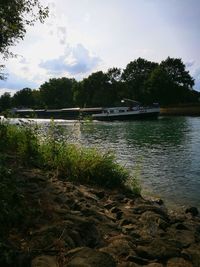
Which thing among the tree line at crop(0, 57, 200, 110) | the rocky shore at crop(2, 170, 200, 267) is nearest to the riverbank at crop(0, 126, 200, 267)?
the rocky shore at crop(2, 170, 200, 267)

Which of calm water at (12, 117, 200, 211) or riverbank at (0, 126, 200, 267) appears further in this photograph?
calm water at (12, 117, 200, 211)

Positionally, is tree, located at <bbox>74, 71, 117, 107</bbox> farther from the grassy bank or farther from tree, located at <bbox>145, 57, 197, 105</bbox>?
the grassy bank

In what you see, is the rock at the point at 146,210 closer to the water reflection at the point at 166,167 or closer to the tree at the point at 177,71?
the water reflection at the point at 166,167

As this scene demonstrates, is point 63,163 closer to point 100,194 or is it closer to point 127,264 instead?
point 100,194

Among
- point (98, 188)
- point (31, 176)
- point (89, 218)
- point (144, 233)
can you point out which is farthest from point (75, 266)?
point (98, 188)

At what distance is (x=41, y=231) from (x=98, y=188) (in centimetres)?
635

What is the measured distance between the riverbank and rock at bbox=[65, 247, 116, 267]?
0.02 meters

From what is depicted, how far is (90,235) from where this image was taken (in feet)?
23.2

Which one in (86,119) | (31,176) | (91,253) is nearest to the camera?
(91,253)

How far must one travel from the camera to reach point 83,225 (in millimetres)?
7266

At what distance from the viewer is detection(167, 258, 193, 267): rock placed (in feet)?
21.8

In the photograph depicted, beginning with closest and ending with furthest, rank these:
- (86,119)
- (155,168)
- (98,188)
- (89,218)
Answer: (89,218) → (98,188) → (86,119) → (155,168)

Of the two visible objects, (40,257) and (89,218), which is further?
(89,218)

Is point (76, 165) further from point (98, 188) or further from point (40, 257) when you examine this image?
point (40, 257)
